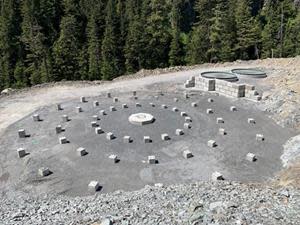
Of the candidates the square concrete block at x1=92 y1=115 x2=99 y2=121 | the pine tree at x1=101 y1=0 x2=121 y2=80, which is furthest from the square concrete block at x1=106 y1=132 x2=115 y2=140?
the pine tree at x1=101 y1=0 x2=121 y2=80

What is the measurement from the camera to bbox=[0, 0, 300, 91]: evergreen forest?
4453 centimetres

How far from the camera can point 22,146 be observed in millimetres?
15703

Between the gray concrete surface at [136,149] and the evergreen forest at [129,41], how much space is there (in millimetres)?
26387

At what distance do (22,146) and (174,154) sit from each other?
6.70 meters

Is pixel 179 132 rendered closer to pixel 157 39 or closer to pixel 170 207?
pixel 170 207

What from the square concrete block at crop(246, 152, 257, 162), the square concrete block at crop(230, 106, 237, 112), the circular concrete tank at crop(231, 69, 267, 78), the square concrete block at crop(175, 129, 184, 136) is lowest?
the square concrete block at crop(246, 152, 257, 162)

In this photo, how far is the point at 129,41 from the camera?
4609cm

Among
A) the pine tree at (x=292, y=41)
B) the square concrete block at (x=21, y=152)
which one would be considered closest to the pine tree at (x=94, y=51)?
the pine tree at (x=292, y=41)

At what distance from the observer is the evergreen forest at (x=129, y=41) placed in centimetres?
4453

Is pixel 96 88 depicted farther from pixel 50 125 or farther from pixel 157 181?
pixel 157 181


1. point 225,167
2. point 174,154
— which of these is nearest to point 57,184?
point 174,154

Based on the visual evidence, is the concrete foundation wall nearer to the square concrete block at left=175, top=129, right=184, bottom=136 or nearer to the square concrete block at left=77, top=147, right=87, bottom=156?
the square concrete block at left=175, top=129, right=184, bottom=136

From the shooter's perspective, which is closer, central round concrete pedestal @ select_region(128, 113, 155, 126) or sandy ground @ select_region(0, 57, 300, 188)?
central round concrete pedestal @ select_region(128, 113, 155, 126)

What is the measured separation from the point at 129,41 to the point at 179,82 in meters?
→ 23.1
